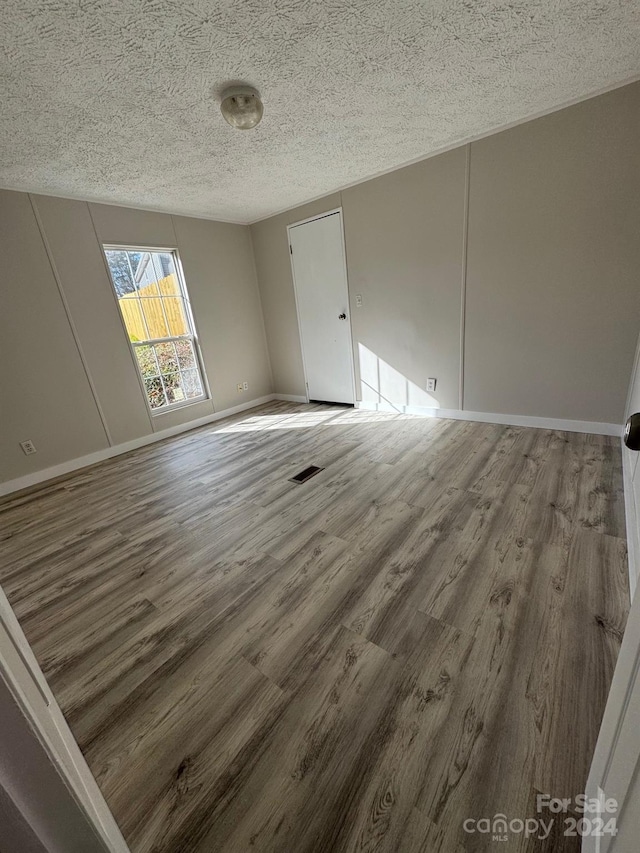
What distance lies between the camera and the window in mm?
3553

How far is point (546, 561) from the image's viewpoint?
1591 mm

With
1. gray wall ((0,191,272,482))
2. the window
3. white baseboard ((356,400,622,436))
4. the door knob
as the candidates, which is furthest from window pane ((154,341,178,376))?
the door knob

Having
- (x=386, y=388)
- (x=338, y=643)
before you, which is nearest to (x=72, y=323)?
(x=386, y=388)

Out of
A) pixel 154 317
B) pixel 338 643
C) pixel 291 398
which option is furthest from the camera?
pixel 291 398

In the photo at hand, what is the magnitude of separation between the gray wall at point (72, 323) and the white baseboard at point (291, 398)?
1349 mm

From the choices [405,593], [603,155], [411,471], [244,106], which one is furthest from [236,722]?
[603,155]

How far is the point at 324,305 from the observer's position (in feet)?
13.4

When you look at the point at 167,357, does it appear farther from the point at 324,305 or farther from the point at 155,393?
the point at 324,305

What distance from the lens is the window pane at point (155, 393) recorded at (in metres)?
3.86

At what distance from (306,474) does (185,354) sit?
8.24 ft

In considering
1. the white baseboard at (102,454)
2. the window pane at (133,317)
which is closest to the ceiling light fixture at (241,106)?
the window pane at (133,317)

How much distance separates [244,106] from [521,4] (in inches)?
54.1

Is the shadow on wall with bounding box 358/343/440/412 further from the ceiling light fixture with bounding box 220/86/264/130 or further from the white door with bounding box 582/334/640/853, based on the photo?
the white door with bounding box 582/334/640/853

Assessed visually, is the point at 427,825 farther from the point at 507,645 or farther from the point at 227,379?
the point at 227,379
